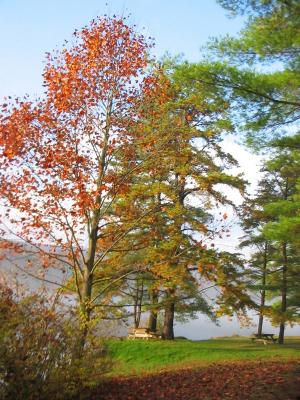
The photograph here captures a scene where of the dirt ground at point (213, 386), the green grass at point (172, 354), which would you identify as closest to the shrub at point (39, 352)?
the dirt ground at point (213, 386)

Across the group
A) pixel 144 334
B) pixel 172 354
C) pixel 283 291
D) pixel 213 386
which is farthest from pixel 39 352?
pixel 283 291

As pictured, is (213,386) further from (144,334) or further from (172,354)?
(144,334)

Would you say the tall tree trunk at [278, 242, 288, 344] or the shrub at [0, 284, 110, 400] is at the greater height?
the tall tree trunk at [278, 242, 288, 344]

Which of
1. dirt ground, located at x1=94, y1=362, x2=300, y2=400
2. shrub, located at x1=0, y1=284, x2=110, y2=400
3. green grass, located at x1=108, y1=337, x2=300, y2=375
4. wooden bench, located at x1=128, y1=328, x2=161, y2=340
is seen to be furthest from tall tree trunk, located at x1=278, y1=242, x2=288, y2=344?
shrub, located at x1=0, y1=284, x2=110, y2=400

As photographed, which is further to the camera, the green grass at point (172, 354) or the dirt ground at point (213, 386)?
the green grass at point (172, 354)

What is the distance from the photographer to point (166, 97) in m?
11.5

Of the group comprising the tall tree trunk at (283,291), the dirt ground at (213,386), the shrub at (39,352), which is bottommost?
the dirt ground at (213,386)

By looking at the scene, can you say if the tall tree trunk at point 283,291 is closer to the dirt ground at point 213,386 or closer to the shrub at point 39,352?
the dirt ground at point 213,386

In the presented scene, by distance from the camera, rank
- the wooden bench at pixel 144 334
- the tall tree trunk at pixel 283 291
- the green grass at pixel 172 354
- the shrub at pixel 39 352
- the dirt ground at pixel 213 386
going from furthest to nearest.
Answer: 1. the tall tree trunk at pixel 283 291
2. the wooden bench at pixel 144 334
3. the green grass at pixel 172 354
4. the dirt ground at pixel 213 386
5. the shrub at pixel 39 352

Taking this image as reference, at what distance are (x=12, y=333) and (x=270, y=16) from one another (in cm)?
802

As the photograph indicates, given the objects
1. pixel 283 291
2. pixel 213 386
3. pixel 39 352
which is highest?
pixel 283 291

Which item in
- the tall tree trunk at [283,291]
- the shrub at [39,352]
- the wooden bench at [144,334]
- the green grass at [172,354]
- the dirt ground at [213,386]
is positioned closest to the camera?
the shrub at [39,352]

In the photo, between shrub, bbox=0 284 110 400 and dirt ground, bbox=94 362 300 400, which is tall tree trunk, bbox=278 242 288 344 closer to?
dirt ground, bbox=94 362 300 400

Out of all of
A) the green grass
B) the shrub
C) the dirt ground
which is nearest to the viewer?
the shrub
